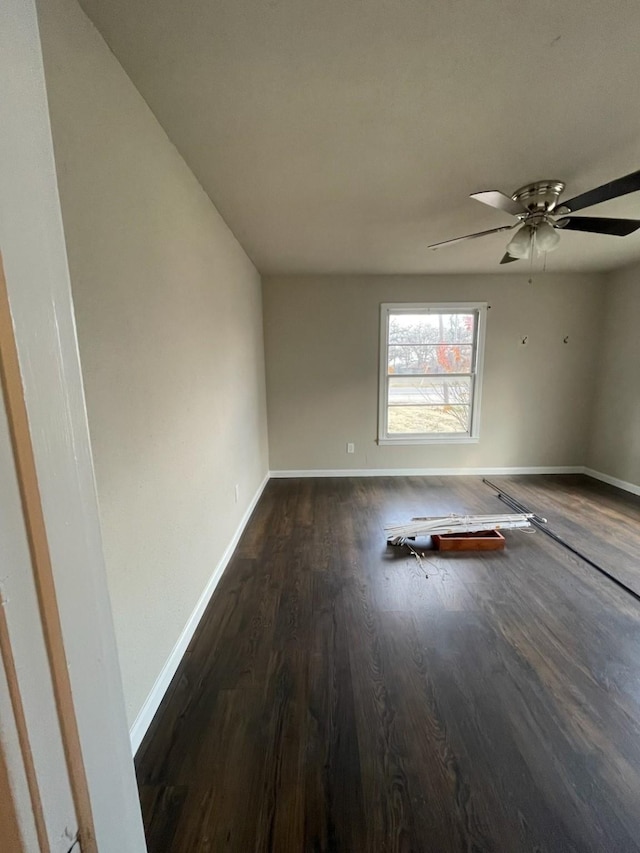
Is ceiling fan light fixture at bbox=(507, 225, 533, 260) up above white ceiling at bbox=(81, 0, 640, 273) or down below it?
below

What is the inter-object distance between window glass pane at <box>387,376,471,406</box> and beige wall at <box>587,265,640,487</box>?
1562 mm

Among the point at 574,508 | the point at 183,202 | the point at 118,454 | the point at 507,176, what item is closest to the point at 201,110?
the point at 183,202

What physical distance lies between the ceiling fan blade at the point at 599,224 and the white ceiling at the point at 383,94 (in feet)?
0.69

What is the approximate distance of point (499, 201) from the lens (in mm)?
1781

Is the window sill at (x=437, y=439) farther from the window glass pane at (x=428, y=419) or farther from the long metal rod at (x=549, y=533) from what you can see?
the long metal rod at (x=549, y=533)

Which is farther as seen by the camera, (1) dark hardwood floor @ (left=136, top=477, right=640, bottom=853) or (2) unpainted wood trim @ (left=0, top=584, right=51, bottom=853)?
(1) dark hardwood floor @ (left=136, top=477, right=640, bottom=853)

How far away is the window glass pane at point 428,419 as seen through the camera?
4.30 metres

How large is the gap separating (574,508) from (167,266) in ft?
12.9

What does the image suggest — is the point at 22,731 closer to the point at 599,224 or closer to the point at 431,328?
the point at 599,224

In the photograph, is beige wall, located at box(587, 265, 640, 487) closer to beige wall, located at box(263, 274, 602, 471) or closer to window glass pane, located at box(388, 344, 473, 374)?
beige wall, located at box(263, 274, 602, 471)

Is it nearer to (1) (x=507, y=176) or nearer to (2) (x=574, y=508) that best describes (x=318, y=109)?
(1) (x=507, y=176)

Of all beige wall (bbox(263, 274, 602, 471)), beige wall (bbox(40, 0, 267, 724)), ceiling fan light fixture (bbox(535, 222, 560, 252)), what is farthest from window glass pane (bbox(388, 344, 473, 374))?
beige wall (bbox(40, 0, 267, 724))

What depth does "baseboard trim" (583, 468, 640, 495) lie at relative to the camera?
3.66m

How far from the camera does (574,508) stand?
3299mm
